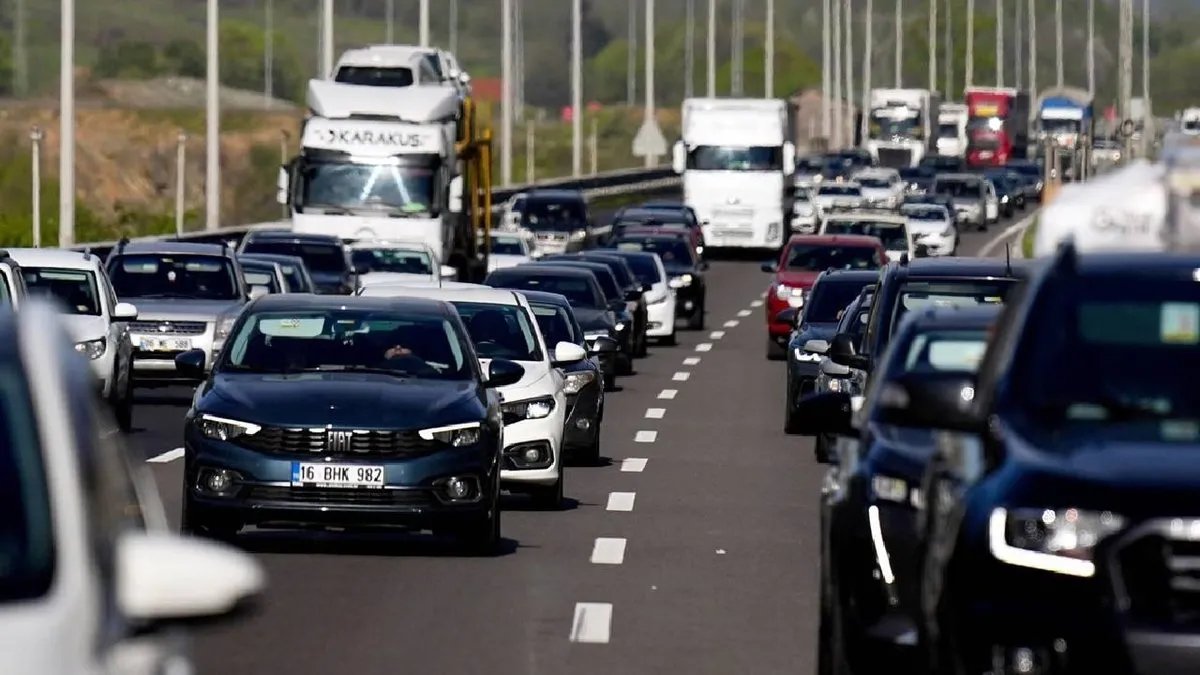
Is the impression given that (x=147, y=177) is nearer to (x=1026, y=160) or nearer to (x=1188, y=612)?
(x=1026, y=160)

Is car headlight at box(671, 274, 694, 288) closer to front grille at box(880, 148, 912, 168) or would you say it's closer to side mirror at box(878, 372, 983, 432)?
side mirror at box(878, 372, 983, 432)

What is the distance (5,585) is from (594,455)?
17.6m

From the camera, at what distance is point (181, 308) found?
1215 inches

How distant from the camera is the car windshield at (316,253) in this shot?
1588 inches

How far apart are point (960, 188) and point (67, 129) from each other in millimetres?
45527

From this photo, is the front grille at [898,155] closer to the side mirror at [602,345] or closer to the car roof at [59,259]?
the side mirror at [602,345]

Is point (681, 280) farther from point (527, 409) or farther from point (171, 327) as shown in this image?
point (527, 409)

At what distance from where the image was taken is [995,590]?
23.7ft

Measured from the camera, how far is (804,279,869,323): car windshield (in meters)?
28.4

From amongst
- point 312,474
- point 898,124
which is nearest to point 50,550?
point 312,474

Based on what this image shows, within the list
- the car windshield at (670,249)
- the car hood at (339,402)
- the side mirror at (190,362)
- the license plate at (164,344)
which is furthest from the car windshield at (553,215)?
the car hood at (339,402)

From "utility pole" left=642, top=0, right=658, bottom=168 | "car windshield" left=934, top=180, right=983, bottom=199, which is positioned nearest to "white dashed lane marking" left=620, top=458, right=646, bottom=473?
"car windshield" left=934, top=180, right=983, bottom=199

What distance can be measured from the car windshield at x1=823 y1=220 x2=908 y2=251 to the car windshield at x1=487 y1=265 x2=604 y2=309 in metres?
18.6

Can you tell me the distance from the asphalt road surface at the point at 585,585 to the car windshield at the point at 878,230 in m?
27.1
